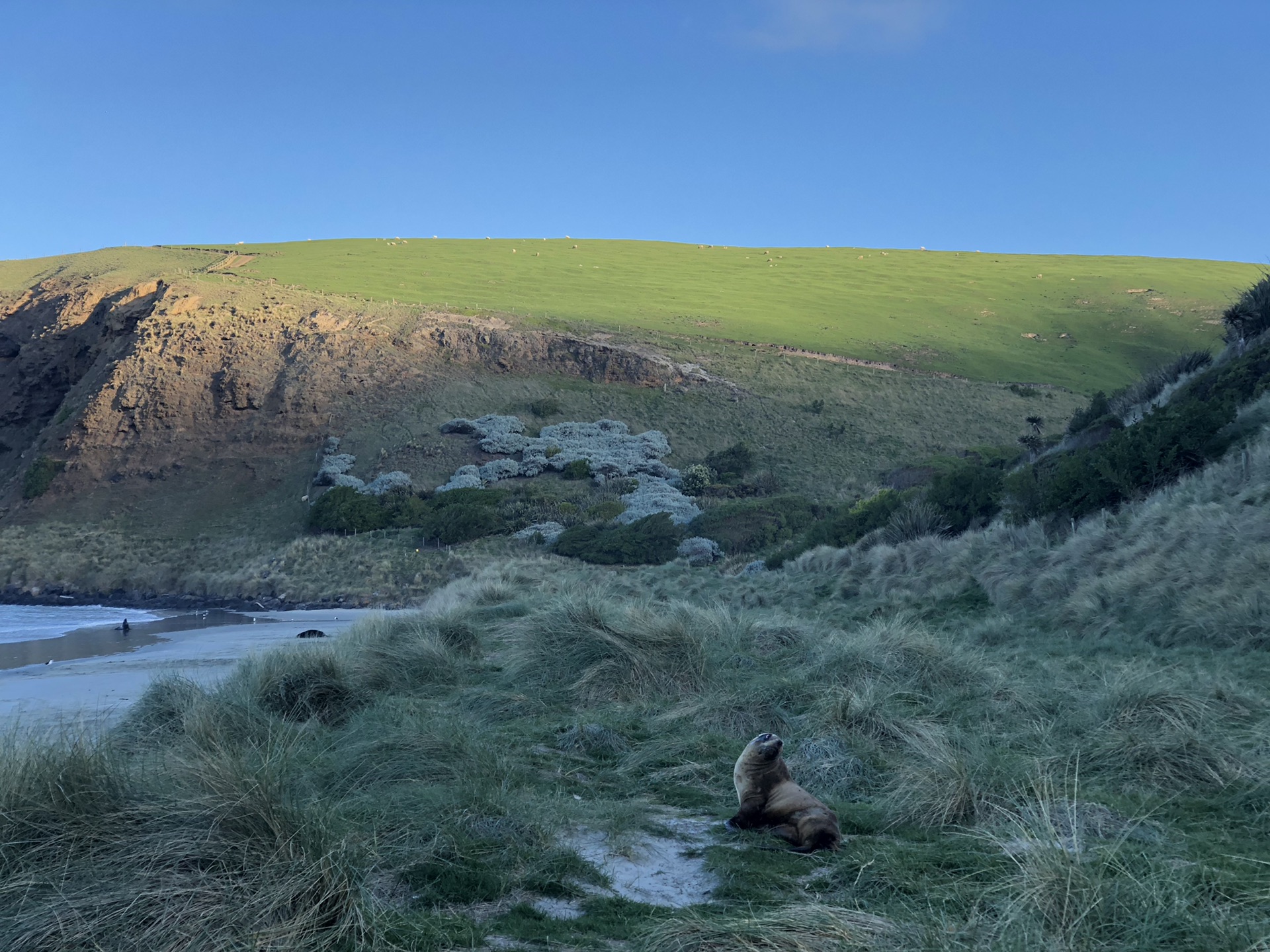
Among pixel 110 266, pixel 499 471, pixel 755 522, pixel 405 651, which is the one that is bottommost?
pixel 755 522

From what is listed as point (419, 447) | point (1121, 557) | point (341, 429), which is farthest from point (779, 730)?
point (341, 429)

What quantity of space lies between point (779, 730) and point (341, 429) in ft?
135

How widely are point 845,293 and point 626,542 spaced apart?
5180 cm

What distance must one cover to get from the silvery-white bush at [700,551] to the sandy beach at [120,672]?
11371mm

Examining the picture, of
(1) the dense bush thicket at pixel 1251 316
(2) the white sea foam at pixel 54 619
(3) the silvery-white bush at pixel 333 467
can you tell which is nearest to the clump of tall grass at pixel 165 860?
(2) the white sea foam at pixel 54 619

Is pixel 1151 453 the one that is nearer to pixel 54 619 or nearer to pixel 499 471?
pixel 54 619

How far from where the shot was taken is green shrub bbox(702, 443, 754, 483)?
41875 millimetres

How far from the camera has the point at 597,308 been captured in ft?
211

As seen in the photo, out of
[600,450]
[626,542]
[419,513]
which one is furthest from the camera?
[600,450]

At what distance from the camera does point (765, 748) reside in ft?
16.2

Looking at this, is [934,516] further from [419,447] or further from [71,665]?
[419,447]

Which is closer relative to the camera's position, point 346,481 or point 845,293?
point 346,481

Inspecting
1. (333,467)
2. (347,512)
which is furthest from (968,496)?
(333,467)

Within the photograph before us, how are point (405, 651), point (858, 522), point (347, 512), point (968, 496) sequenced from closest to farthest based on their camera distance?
point (405, 651) → point (968, 496) → point (858, 522) → point (347, 512)
